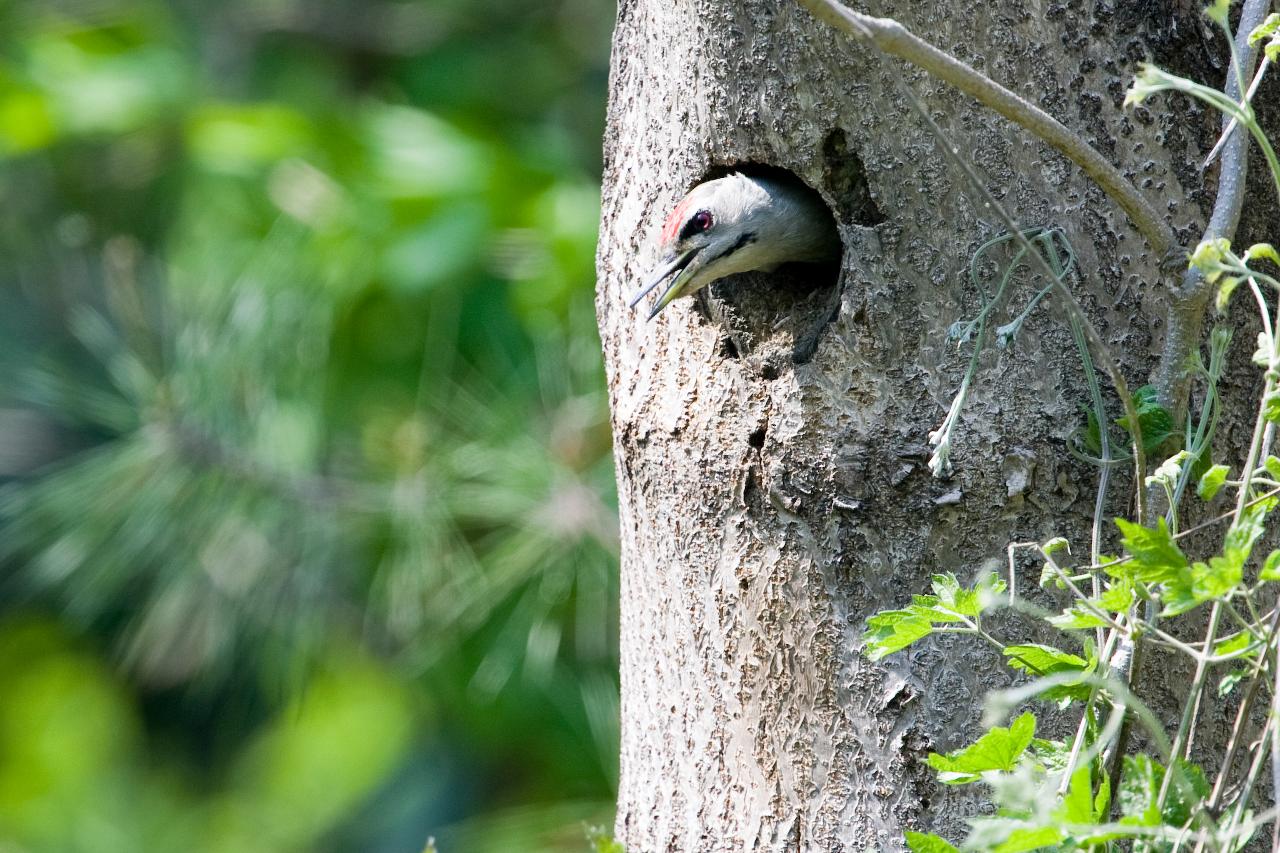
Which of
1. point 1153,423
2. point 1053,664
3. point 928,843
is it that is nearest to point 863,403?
point 1153,423

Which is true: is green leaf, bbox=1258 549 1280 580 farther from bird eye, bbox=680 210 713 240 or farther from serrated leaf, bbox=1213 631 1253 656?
bird eye, bbox=680 210 713 240

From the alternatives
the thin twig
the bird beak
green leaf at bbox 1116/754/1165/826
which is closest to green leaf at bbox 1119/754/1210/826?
green leaf at bbox 1116/754/1165/826

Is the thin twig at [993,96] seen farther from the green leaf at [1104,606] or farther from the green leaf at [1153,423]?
the green leaf at [1104,606]

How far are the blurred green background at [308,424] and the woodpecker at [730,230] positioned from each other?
189cm

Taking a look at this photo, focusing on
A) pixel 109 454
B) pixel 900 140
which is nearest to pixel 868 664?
pixel 900 140

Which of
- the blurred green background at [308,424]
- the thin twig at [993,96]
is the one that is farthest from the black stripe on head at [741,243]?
the blurred green background at [308,424]

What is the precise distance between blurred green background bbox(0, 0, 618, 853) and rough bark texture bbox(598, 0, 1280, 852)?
1.83 metres

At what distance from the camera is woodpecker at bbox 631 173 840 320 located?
58.6 inches

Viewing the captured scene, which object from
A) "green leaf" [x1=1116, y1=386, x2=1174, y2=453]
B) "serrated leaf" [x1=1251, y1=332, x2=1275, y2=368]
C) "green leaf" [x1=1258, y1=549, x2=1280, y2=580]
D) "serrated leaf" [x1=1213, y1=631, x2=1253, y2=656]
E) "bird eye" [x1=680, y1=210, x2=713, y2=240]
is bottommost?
"serrated leaf" [x1=1213, y1=631, x2=1253, y2=656]

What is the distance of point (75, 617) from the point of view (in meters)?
5.16

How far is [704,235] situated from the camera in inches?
59.0

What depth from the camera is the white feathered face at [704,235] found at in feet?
4.86

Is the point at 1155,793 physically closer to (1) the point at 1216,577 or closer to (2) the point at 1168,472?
(1) the point at 1216,577

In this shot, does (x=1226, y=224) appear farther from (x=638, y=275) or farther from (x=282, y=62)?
(x=282, y=62)
